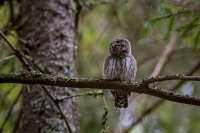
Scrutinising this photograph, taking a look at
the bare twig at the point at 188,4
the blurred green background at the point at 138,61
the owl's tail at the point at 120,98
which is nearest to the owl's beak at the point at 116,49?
the owl's tail at the point at 120,98

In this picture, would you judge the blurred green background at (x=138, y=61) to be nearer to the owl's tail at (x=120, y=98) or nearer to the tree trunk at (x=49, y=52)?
the tree trunk at (x=49, y=52)

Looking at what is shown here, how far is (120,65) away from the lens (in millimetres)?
3641

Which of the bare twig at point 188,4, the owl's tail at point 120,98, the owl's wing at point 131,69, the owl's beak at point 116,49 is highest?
the bare twig at point 188,4

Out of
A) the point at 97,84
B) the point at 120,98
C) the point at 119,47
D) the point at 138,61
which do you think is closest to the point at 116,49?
the point at 119,47

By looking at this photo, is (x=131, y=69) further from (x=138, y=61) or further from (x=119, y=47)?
(x=138, y=61)

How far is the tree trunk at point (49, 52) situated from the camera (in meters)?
3.93

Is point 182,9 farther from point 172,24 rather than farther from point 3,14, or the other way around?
point 3,14

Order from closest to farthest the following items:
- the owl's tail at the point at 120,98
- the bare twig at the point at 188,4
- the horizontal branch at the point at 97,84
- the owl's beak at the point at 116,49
Answer: the horizontal branch at the point at 97,84 < the owl's beak at the point at 116,49 < the owl's tail at the point at 120,98 < the bare twig at the point at 188,4

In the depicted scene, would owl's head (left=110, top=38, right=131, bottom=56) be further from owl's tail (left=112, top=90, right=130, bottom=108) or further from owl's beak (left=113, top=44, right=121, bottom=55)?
owl's tail (left=112, top=90, right=130, bottom=108)

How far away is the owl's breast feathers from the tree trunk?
47cm

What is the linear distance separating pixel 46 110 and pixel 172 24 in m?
1.23

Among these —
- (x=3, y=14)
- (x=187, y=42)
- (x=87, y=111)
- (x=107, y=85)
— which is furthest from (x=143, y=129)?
(x=107, y=85)

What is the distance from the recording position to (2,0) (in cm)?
476

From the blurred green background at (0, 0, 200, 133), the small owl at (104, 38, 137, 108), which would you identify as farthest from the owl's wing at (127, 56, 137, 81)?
the blurred green background at (0, 0, 200, 133)
